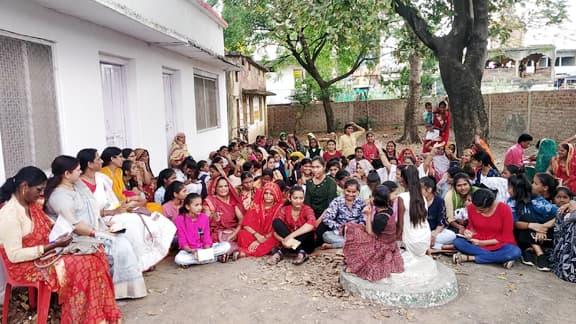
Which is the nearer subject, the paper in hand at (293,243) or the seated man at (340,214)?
the paper in hand at (293,243)

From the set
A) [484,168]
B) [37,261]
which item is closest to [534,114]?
[484,168]

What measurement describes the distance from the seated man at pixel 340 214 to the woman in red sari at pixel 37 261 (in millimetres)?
2758

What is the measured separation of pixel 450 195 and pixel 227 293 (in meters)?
3.11

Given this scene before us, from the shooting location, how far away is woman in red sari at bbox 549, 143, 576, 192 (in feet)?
20.7

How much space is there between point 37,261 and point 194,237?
1891 mm

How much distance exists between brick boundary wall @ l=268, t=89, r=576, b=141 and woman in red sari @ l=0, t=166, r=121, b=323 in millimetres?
12302

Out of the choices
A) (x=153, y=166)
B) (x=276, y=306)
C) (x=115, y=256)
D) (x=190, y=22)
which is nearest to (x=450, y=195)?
(x=276, y=306)

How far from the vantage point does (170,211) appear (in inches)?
214

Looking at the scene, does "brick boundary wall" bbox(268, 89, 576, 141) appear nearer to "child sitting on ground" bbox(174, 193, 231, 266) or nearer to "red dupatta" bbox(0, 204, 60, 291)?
"child sitting on ground" bbox(174, 193, 231, 266)

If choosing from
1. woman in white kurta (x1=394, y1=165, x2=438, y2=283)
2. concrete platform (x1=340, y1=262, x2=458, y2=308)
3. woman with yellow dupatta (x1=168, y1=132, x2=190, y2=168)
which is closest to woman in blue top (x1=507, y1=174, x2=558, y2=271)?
concrete platform (x1=340, y1=262, x2=458, y2=308)

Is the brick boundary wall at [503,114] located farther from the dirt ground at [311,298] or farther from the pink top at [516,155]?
the dirt ground at [311,298]

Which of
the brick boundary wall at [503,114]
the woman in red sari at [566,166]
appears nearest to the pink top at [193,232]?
the woman in red sari at [566,166]

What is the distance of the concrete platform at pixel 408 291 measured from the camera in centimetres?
391

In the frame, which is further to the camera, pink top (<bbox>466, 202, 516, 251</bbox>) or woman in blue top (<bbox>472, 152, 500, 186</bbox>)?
woman in blue top (<bbox>472, 152, 500, 186</bbox>)
